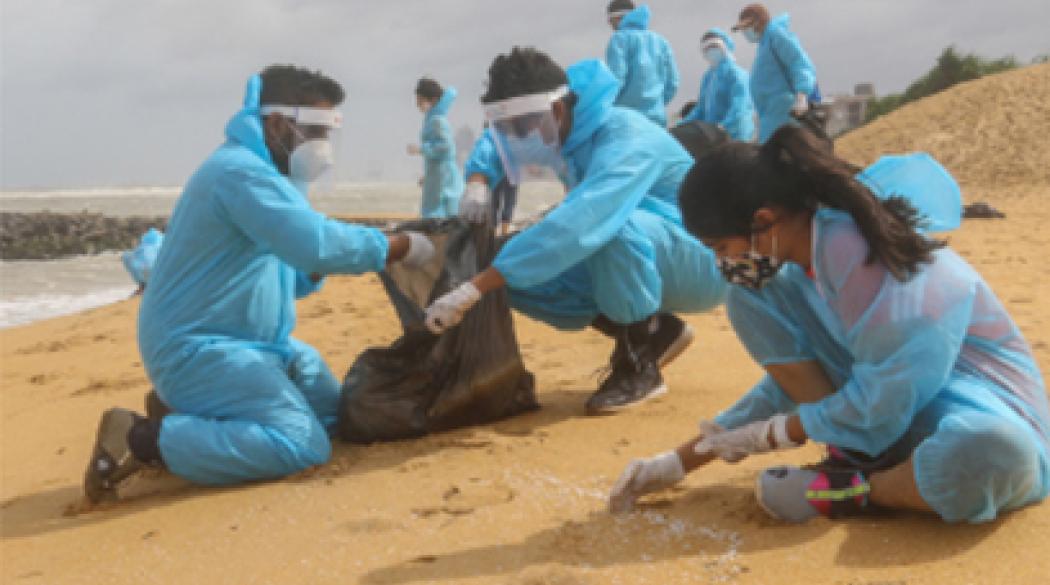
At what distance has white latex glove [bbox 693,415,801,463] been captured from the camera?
2010 millimetres

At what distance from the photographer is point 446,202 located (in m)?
9.77

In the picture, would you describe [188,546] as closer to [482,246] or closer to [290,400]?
[290,400]

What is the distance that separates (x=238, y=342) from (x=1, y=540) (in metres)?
0.87

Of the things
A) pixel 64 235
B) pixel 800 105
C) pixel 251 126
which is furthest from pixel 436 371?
pixel 64 235

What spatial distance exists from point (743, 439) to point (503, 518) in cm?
65

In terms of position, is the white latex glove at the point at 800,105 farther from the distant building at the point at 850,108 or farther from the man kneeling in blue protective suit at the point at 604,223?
the distant building at the point at 850,108

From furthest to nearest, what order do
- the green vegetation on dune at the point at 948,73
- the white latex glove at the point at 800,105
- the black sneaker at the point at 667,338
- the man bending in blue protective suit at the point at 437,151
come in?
1. the green vegetation on dune at the point at 948,73
2. the man bending in blue protective suit at the point at 437,151
3. the white latex glove at the point at 800,105
4. the black sneaker at the point at 667,338

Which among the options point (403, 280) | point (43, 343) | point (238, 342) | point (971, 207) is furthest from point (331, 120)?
point (971, 207)

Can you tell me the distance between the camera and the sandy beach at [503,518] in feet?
6.22

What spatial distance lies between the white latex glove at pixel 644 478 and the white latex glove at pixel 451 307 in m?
0.82

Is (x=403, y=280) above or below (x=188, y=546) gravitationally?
above

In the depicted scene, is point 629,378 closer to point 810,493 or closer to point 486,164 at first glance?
point 486,164

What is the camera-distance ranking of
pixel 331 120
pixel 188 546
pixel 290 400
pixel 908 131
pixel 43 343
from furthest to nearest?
pixel 908 131
pixel 43 343
pixel 331 120
pixel 290 400
pixel 188 546

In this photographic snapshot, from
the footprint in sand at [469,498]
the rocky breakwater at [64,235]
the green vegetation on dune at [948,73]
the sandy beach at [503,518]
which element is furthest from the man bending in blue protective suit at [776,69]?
the green vegetation on dune at [948,73]
